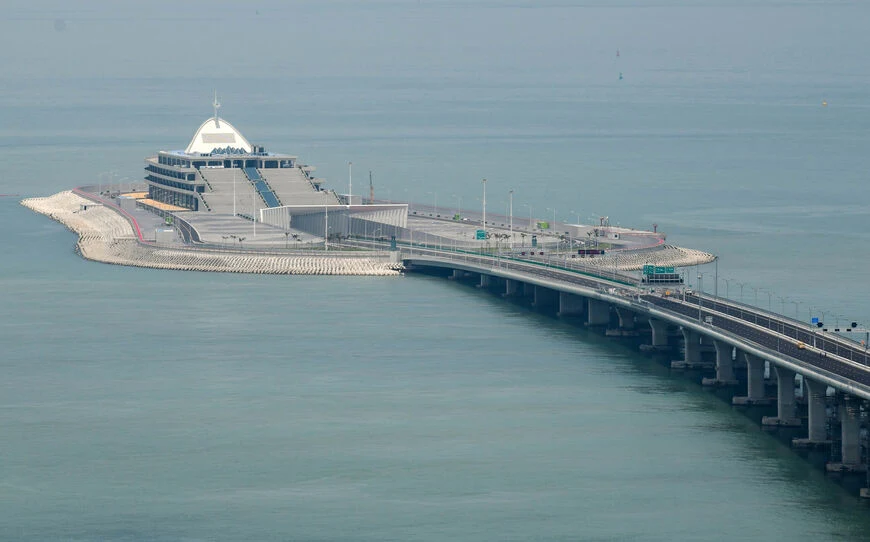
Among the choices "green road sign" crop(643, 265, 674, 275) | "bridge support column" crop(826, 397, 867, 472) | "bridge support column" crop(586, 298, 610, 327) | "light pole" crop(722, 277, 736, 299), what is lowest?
"bridge support column" crop(826, 397, 867, 472)

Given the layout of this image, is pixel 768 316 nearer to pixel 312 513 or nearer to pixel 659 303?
pixel 659 303

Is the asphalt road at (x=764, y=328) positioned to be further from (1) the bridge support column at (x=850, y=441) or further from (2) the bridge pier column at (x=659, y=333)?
(1) the bridge support column at (x=850, y=441)

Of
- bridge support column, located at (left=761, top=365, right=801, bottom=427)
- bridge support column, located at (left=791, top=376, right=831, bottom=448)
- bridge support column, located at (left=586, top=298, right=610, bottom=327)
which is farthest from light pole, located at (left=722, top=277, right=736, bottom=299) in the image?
bridge support column, located at (left=791, top=376, right=831, bottom=448)

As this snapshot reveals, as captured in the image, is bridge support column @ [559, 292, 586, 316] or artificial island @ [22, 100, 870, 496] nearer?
artificial island @ [22, 100, 870, 496]

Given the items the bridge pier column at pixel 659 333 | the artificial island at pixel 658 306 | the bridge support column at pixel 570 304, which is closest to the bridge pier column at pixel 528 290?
the artificial island at pixel 658 306

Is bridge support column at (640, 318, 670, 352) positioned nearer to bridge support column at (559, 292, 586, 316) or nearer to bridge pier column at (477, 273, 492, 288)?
bridge support column at (559, 292, 586, 316)

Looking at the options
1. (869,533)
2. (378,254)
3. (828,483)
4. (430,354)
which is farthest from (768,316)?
(378,254)
